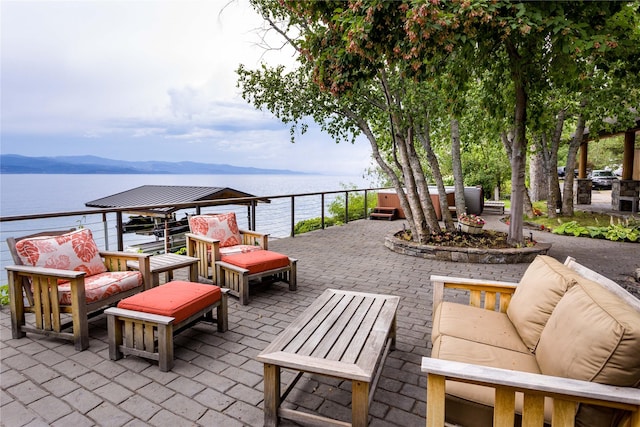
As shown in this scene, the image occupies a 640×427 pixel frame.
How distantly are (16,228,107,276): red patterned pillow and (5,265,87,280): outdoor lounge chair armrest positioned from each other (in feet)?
0.33

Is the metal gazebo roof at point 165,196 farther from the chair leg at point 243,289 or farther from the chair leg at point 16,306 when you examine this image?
the chair leg at point 16,306

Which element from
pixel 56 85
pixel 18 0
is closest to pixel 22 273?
pixel 18 0

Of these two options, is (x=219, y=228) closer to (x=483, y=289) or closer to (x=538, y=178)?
(x=483, y=289)

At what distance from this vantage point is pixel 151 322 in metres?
2.29

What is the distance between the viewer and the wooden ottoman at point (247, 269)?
11.7 ft

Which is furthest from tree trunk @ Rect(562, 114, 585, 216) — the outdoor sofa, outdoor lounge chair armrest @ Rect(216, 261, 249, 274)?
outdoor lounge chair armrest @ Rect(216, 261, 249, 274)

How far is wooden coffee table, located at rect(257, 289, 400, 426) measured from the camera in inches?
65.9

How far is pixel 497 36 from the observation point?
406 cm

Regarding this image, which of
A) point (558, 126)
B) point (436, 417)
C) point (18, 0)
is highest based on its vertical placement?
point (18, 0)

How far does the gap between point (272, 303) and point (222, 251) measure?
93 cm

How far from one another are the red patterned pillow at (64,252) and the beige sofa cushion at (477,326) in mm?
2854

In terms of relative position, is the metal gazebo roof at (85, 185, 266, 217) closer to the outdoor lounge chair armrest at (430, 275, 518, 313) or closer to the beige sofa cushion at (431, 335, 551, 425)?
the outdoor lounge chair armrest at (430, 275, 518, 313)

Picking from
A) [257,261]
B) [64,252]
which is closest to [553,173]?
[257,261]

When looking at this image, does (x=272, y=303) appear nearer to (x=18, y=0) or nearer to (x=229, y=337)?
(x=229, y=337)
